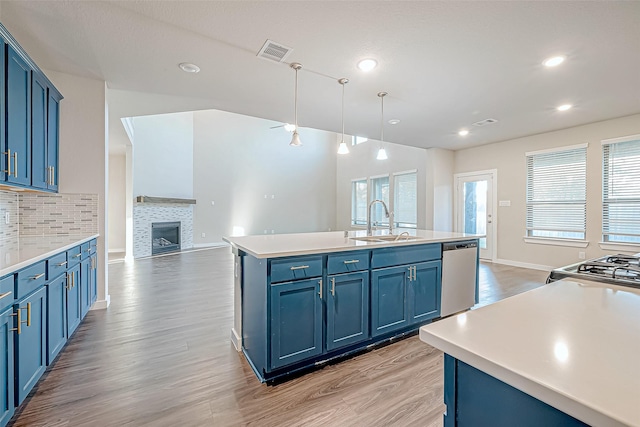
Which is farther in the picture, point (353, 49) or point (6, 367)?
point (353, 49)

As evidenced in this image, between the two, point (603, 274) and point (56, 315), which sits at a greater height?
point (603, 274)

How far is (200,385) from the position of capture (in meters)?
1.93

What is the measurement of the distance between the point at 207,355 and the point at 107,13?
2.65 metres

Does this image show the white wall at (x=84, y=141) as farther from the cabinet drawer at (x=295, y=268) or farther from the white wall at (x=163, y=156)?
the white wall at (x=163, y=156)

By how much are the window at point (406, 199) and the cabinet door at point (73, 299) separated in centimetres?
718

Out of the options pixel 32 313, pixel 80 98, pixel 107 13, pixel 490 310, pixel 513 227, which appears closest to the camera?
pixel 490 310

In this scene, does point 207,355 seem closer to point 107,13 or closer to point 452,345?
point 452,345

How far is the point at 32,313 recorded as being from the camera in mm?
1687

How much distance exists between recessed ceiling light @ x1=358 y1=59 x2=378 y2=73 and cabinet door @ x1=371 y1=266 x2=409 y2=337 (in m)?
1.95

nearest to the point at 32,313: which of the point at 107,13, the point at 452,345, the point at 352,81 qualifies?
the point at 107,13

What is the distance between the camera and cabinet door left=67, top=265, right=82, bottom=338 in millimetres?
2268

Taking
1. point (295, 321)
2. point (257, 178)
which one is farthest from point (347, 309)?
point (257, 178)

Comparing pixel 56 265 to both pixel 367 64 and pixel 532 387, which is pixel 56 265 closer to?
pixel 532 387

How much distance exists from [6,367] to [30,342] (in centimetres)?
27
